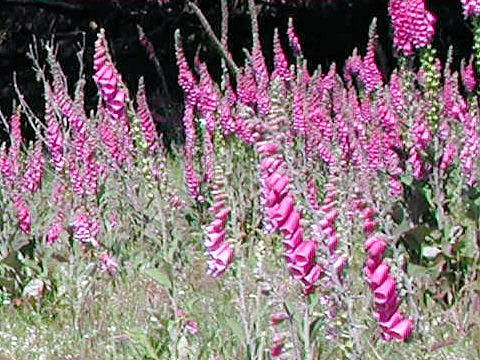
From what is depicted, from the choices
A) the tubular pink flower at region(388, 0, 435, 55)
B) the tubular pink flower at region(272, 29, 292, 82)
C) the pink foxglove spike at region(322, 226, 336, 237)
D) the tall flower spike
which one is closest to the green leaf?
the pink foxglove spike at region(322, 226, 336, 237)

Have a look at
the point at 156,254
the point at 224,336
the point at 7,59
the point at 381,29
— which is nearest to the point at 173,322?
the point at 224,336

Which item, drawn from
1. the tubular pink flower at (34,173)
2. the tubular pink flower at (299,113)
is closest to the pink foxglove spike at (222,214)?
the tubular pink flower at (299,113)

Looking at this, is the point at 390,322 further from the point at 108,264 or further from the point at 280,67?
the point at 280,67

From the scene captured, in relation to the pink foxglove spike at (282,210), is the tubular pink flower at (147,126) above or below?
below

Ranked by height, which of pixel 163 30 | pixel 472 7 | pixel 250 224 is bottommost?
pixel 163 30

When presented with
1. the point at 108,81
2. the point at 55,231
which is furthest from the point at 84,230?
the point at 108,81

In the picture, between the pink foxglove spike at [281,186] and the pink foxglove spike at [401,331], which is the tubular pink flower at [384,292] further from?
the pink foxglove spike at [281,186]

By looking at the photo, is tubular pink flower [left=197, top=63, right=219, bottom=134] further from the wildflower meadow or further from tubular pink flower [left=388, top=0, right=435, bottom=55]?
tubular pink flower [left=388, top=0, right=435, bottom=55]

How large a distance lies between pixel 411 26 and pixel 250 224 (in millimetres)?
1831

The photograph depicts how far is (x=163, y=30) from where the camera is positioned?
13305mm

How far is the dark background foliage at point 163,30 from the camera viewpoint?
12.8 meters

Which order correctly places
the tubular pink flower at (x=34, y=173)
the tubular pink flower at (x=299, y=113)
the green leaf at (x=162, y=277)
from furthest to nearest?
1. the tubular pink flower at (x=34, y=173)
2. the tubular pink flower at (x=299, y=113)
3. the green leaf at (x=162, y=277)

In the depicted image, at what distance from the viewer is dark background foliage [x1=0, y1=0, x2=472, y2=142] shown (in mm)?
12805

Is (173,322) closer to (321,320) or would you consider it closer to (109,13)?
(321,320)
